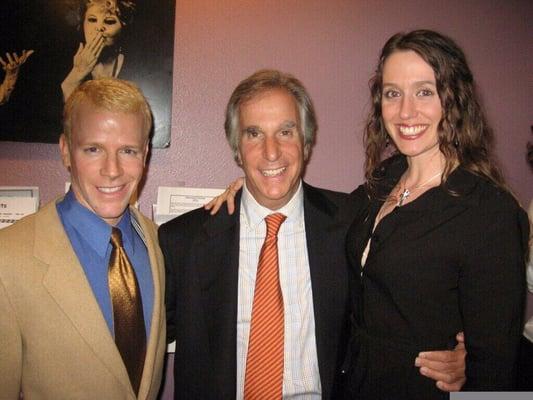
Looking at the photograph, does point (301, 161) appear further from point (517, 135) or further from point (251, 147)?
point (517, 135)

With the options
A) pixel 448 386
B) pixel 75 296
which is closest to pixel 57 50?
pixel 75 296

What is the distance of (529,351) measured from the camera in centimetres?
199

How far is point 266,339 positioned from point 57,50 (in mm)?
1887

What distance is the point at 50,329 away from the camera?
112 centimetres

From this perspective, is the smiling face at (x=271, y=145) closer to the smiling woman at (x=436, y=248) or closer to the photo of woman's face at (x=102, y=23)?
the smiling woman at (x=436, y=248)

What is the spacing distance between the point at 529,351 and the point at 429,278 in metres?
1.33

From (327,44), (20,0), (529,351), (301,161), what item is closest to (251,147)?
(301,161)

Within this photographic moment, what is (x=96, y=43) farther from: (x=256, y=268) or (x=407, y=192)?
(x=407, y=192)

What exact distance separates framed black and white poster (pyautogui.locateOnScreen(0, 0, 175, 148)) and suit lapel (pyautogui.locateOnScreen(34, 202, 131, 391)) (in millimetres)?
1078

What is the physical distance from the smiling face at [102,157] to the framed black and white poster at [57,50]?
857mm

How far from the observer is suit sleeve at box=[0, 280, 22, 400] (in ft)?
3.57

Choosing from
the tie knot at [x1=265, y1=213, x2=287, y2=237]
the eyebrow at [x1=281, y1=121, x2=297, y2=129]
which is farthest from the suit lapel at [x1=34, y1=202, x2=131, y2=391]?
the eyebrow at [x1=281, y1=121, x2=297, y2=129]

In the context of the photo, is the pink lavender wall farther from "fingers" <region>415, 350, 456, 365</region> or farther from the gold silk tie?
"fingers" <region>415, 350, 456, 365</region>

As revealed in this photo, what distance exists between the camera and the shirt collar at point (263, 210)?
5.40 feet
